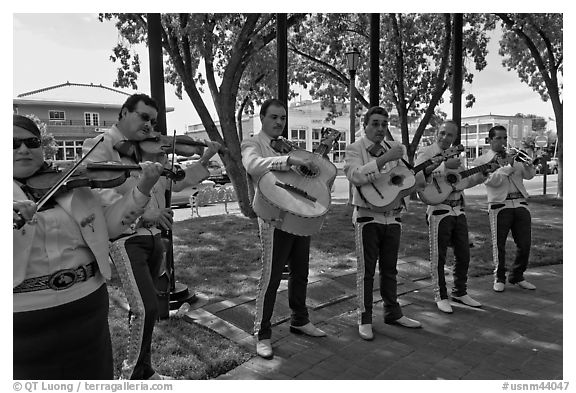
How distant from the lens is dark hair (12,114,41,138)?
2.13 m

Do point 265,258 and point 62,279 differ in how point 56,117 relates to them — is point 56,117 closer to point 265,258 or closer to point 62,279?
point 265,258

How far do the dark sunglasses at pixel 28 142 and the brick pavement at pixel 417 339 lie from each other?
221cm

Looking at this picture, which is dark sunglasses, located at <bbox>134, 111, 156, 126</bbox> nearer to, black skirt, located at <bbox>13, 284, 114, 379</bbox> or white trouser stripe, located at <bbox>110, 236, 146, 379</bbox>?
Answer: white trouser stripe, located at <bbox>110, 236, 146, 379</bbox>

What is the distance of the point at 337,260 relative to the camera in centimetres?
693

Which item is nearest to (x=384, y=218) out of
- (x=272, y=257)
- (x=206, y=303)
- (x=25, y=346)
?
(x=272, y=257)

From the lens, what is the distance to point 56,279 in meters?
2.12

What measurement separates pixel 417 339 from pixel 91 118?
3039 cm

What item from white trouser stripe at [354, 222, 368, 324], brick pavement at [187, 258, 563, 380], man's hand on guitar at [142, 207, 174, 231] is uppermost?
man's hand on guitar at [142, 207, 174, 231]

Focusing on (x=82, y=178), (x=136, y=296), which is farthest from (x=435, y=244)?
(x=82, y=178)

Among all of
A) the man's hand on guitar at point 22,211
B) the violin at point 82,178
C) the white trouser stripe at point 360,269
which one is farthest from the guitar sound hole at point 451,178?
the man's hand on guitar at point 22,211

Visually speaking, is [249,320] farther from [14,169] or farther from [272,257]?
[14,169]

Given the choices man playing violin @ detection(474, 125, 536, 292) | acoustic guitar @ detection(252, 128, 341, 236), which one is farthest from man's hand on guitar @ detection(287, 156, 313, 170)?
man playing violin @ detection(474, 125, 536, 292)

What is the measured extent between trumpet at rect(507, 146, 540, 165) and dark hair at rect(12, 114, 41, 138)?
17.0ft

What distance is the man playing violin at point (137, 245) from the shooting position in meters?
2.97
